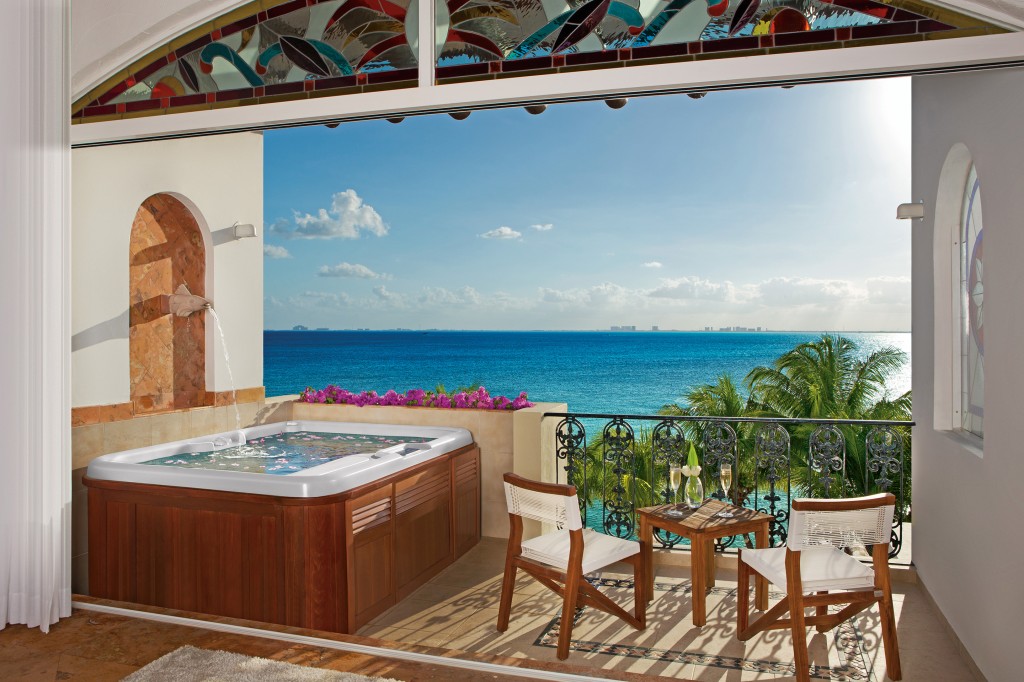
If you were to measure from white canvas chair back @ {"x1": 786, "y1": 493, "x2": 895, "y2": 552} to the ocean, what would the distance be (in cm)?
2389

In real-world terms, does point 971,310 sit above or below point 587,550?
above

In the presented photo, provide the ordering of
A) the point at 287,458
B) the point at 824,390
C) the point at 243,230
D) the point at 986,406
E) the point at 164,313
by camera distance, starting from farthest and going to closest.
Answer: the point at 824,390
the point at 243,230
the point at 164,313
the point at 287,458
the point at 986,406

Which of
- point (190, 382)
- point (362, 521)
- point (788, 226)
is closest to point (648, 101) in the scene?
point (788, 226)

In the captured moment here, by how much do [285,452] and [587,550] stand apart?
Answer: 8.30 ft

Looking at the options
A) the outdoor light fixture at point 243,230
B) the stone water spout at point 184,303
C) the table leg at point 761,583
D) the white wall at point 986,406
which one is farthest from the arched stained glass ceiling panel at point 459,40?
the outdoor light fixture at point 243,230

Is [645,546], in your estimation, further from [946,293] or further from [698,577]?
[946,293]

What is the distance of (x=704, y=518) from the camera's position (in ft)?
12.2

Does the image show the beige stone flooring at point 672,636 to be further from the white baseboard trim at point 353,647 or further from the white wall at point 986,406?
the white baseboard trim at point 353,647

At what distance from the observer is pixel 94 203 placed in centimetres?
471

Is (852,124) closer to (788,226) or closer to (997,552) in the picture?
(788,226)

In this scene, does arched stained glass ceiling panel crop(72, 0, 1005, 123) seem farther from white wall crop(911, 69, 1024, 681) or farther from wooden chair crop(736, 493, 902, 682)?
wooden chair crop(736, 493, 902, 682)

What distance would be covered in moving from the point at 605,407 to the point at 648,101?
11.1m

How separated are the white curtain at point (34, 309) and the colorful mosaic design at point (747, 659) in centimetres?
217

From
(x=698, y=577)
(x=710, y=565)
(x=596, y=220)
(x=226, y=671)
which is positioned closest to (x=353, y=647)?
(x=226, y=671)
